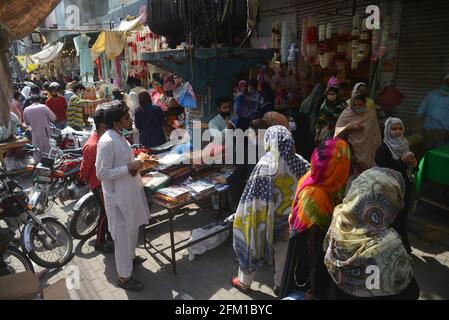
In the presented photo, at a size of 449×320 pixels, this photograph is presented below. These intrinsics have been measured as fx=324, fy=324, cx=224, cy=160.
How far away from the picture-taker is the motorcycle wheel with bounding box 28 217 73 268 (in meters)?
3.88

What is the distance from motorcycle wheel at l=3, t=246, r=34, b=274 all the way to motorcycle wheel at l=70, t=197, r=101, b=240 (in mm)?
908

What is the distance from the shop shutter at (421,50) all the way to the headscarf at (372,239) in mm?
4885

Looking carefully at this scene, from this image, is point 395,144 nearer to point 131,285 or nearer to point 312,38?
point 131,285

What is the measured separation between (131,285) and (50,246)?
4.10 ft

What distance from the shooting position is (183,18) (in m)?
5.39

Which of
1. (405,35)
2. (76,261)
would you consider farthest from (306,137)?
(405,35)

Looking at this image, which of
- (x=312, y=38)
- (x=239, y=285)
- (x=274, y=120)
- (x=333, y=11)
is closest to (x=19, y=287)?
(x=239, y=285)

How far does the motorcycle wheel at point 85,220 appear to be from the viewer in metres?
4.51

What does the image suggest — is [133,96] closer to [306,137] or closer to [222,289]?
[306,137]

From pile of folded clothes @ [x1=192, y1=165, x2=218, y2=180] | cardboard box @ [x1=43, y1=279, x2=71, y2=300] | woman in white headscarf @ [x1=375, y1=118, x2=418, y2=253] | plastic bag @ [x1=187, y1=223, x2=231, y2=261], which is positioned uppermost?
woman in white headscarf @ [x1=375, y1=118, x2=418, y2=253]

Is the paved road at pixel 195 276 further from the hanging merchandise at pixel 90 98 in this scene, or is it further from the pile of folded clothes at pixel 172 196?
the hanging merchandise at pixel 90 98

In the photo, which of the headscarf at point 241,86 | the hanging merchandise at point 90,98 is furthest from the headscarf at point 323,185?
the hanging merchandise at point 90,98

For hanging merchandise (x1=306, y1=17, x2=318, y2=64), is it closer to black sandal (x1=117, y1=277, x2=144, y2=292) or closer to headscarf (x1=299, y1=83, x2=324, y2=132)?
headscarf (x1=299, y1=83, x2=324, y2=132)

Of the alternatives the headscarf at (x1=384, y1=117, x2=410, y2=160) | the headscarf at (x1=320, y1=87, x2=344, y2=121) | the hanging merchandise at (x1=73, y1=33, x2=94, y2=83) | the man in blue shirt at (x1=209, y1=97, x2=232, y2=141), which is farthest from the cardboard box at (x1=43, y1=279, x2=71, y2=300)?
the hanging merchandise at (x1=73, y1=33, x2=94, y2=83)
